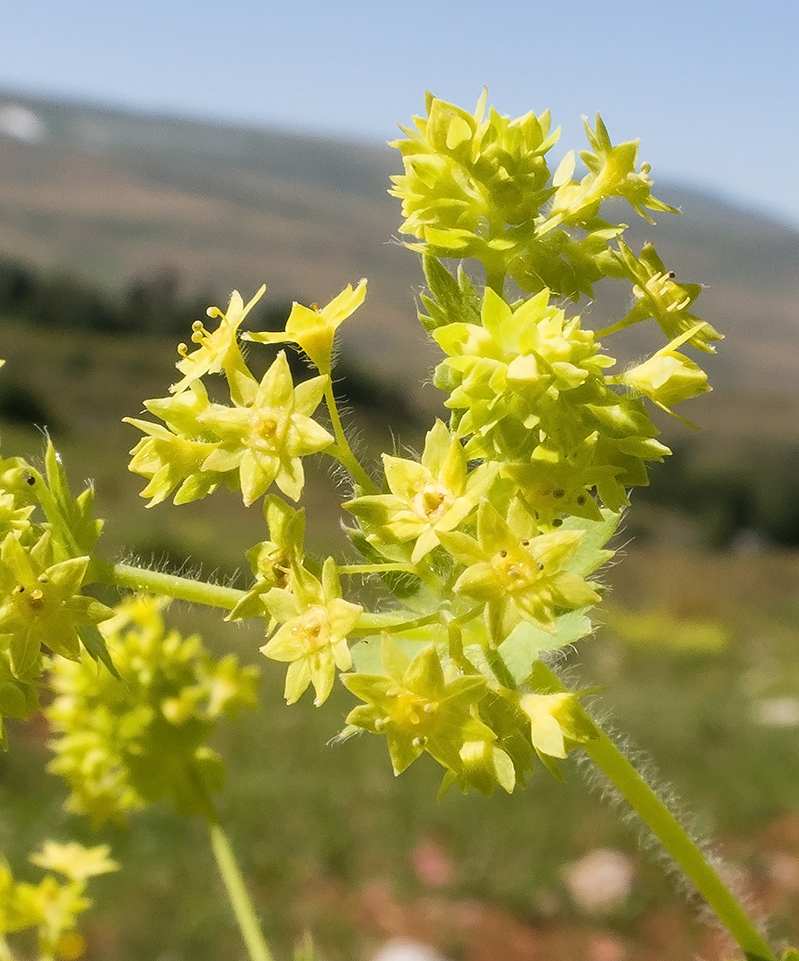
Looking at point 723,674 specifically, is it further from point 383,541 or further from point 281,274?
point 281,274

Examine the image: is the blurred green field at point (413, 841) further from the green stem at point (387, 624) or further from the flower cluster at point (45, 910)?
the green stem at point (387, 624)

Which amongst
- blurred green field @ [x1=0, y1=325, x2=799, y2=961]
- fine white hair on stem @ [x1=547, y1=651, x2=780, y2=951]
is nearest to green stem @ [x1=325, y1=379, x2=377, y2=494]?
fine white hair on stem @ [x1=547, y1=651, x2=780, y2=951]

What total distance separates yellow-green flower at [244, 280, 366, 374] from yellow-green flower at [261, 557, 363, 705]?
389 millimetres

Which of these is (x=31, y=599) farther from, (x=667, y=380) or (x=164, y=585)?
(x=667, y=380)

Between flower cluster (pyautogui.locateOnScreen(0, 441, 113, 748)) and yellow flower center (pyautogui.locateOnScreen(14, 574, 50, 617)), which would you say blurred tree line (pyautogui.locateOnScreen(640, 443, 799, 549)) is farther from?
yellow flower center (pyautogui.locateOnScreen(14, 574, 50, 617))

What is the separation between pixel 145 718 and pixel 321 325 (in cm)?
141

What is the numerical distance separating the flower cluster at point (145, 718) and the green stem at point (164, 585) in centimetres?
110

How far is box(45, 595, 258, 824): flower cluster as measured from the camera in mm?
2592

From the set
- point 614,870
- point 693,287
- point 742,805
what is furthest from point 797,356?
point 693,287

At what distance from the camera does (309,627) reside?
145 cm

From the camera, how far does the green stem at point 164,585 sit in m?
1.49

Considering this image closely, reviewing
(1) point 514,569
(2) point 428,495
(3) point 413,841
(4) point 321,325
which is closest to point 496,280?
(4) point 321,325

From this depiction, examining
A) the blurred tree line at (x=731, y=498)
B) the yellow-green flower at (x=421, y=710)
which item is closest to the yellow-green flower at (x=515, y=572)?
the yellow-green flower at (x=421, y=710)

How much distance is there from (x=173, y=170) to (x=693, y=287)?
33025 millimetres
